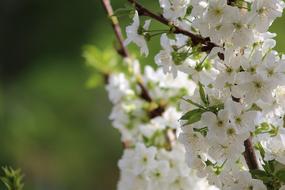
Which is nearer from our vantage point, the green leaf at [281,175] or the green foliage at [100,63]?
the green leaf at [281,175]

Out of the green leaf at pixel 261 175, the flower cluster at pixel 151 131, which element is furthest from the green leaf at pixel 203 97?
the flower cluster at pixel 151 131

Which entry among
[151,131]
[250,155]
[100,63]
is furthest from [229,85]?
[100,63]

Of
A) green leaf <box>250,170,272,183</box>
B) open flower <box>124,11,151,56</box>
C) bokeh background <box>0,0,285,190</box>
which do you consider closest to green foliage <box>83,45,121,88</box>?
open flower <box>124,11,151,56</box>

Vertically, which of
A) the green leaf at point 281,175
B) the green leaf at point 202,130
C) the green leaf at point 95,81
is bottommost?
the green leaf at point 281,175

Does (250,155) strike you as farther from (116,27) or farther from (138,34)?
(116,27)

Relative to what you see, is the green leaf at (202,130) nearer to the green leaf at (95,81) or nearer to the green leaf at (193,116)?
the green leaf at (193,116)

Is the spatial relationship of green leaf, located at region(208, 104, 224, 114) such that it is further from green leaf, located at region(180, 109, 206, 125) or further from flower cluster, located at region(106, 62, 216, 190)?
flower cluster, located at region(106, 62, 216, 190)
